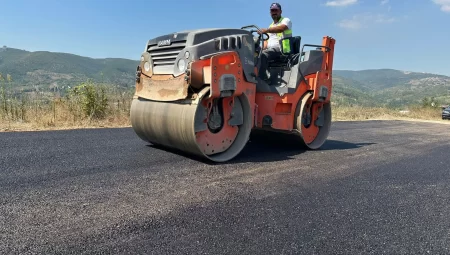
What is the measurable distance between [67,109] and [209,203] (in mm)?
6974

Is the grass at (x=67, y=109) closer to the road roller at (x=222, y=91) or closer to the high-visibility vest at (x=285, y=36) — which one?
the road roller at (x=222, y=91)

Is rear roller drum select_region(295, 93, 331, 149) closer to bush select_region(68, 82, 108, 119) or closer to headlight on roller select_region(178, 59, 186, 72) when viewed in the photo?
headlight on roller select_region(178, 59, 186, 72)

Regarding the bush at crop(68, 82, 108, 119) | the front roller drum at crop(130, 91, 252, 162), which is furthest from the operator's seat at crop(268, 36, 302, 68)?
the bush at crop(68, 82, 108, 119)

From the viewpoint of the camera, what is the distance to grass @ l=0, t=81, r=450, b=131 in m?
7.89

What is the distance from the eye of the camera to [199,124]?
452cm

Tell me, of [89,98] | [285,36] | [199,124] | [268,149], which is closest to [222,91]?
[199,124]

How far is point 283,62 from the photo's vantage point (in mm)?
6086

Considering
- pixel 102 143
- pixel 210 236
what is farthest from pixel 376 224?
pixel 102 143

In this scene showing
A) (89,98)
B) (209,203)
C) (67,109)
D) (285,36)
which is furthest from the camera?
(89,98)

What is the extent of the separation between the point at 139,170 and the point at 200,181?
802mm

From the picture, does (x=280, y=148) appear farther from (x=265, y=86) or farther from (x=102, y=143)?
(x=102, y=143)

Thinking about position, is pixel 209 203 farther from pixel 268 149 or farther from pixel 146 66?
pixel 268 149

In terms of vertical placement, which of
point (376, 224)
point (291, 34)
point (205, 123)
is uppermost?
point (291, 34)

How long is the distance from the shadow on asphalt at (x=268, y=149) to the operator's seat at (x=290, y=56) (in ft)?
4.18
